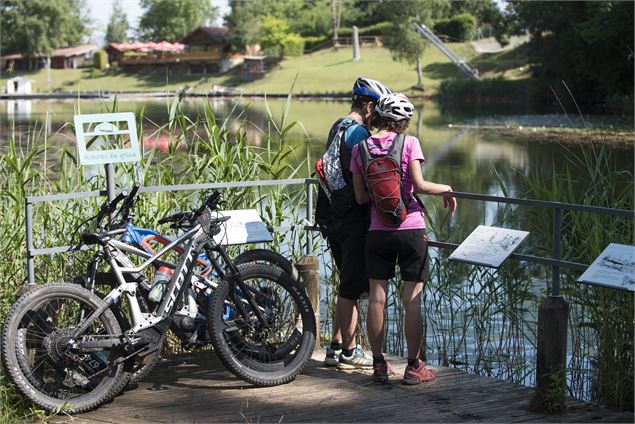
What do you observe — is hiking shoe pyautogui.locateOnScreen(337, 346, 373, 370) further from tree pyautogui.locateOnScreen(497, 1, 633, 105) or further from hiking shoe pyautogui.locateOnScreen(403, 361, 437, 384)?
tree pyautogui.locateOnScreen(497, 1, 633, 105)

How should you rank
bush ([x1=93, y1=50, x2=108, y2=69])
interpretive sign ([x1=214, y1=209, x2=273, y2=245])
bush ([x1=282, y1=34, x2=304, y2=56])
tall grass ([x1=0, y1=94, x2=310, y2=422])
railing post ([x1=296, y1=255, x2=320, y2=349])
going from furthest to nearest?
bush ([x1=93, y1=50, x2=108, y2=69]) → bush ([x1=282, y1=34, x2=304, y2=56]) → tall grass ([x1=0, y1=94, x2=310, y2=422]) → railing post ([x1=296, y1=255, x2=320, y2=349]) → interpretive sign ([x1=214, y1=209, x2=273, y2=245])

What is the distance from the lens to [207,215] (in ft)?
17.0

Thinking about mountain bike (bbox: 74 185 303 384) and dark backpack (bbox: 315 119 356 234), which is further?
dark backpack (bbox: 315 119 356 234)

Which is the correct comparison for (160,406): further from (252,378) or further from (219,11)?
(219,11)

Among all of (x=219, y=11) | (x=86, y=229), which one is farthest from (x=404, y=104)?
(x=219, y=11)

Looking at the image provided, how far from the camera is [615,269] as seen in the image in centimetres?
471

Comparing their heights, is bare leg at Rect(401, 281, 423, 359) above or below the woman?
below

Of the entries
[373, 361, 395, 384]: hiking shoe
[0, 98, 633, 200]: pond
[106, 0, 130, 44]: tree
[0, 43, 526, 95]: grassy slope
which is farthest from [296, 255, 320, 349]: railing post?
[106, 0, 130, 44]: tree

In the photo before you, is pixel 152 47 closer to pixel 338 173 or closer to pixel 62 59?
pixel 62 59

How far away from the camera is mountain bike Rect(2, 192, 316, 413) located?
185 inches

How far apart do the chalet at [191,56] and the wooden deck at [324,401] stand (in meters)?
86.9

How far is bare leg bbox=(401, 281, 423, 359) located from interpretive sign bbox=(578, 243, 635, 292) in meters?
0.83

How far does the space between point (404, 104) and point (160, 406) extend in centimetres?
190

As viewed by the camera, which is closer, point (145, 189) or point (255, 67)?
point (145, 189)
